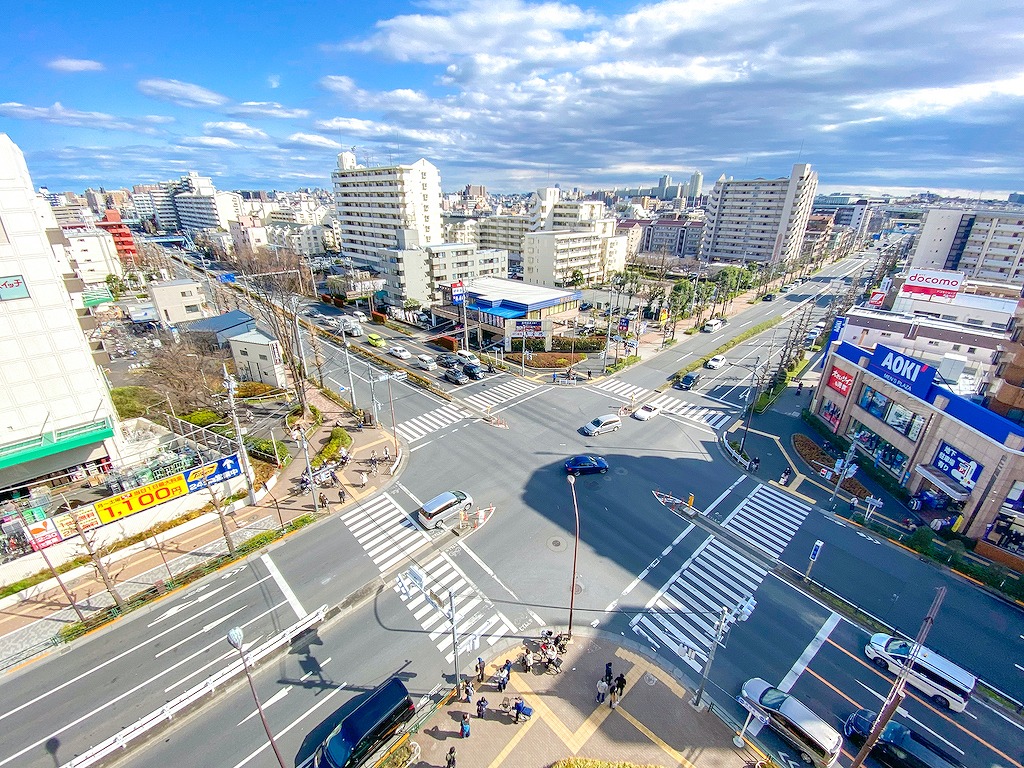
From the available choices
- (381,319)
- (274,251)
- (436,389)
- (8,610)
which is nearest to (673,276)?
(381,319)

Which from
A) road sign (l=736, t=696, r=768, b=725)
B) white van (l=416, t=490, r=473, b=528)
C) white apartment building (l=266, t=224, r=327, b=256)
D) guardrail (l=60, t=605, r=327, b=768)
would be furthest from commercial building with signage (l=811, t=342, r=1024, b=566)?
white apartment building (l=266, t=224, r=327, b=256)

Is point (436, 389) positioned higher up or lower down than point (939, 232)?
lower down

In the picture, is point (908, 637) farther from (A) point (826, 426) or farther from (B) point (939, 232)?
(B) point (939, 232)

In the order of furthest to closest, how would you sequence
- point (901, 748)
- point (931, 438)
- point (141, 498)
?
point (931, 438) < point (141, 498) < point (901, 748)

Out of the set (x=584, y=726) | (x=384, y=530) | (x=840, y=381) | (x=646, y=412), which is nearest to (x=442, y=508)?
(x=384, y=530)

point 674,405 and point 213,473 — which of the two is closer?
point 213,473

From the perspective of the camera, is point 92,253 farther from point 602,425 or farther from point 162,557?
point 602,425
